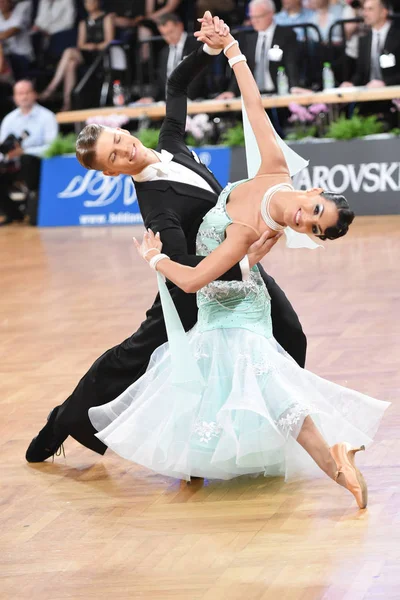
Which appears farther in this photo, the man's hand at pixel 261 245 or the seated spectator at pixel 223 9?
the seated spectator at pixel 223 9

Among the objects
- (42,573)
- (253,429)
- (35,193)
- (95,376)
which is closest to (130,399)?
(95,376)

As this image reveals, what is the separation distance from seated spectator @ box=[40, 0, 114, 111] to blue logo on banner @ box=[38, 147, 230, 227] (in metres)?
1.37

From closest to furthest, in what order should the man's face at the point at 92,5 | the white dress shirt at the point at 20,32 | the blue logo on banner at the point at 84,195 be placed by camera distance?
the blue logo on banner at the point at 84,195
the man's face at the point at 92,5
the white dress shirt at the point at 20,32

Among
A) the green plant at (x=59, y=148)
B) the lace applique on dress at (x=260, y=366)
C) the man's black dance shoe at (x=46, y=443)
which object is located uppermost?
the green plant at (x=59, y=148)

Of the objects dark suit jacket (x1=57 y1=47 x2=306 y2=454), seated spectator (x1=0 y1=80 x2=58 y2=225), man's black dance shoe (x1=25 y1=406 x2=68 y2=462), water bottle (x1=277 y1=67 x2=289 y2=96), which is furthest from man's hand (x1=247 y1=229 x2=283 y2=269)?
seated spectator (x1=0 y1=80 x2=58 y2=225)

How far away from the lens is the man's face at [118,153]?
331 cm

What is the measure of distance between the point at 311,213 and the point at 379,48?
21.7 ft

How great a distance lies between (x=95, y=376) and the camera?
12.2 feet

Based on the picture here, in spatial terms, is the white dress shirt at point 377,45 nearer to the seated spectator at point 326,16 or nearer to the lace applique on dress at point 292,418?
the seated spectator at point 326,16

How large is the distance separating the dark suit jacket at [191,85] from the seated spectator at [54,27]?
1.93 m

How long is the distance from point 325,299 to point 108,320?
1.25m

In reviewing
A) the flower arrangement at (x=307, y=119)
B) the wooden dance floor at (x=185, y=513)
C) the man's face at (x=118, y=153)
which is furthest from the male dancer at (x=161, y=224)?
the flower arrangement at (x=307, y=119)

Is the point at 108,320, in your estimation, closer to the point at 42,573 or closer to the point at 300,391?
the point at 300,391

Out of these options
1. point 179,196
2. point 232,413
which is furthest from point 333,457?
point 179,196
